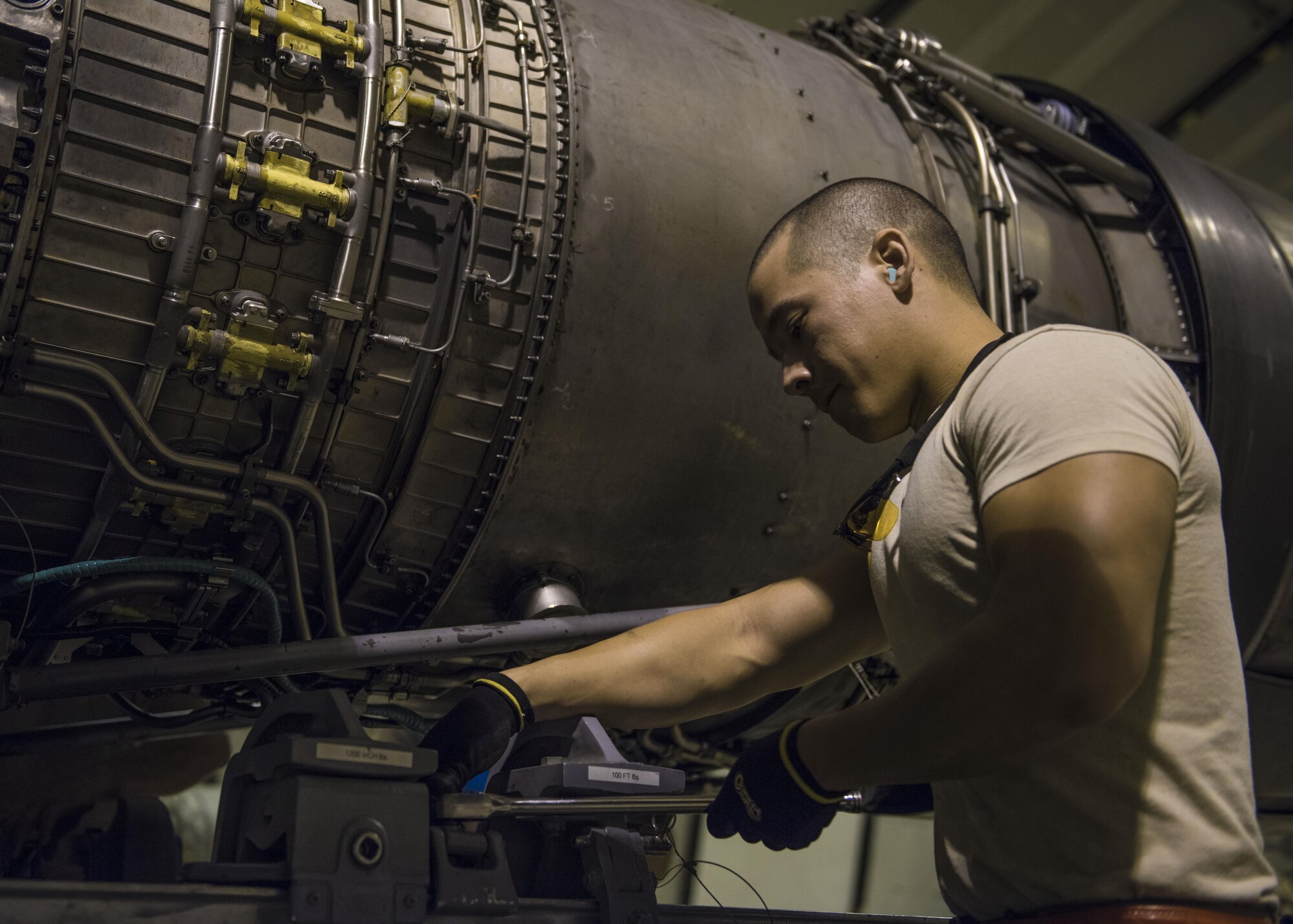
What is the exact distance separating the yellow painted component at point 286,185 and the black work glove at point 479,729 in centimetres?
82

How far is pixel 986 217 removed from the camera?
2645 millimetres

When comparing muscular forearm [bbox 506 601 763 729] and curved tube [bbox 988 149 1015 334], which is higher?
curved tube [bbox 988 149 1015 334]

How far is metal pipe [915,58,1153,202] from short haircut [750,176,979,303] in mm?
1173

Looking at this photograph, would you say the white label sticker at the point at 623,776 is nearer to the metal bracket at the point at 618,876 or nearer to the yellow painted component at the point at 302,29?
the metal bracket at the point at 618,876

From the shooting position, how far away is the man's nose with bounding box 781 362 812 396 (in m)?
1.82

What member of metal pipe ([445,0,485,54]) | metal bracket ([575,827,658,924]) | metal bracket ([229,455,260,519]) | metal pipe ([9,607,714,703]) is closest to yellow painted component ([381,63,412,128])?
metal pipe ([445,0,485,54])

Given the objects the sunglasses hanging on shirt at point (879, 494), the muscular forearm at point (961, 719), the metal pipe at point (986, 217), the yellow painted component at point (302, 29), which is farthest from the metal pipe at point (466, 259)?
the metal pipe at point (986, 217)

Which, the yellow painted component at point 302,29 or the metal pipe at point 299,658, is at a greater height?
the yellow painted component at point 302,29

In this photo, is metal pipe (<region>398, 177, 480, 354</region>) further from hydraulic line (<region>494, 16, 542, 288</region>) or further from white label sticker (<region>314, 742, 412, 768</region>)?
white label sticker (<region>314, 742, 412, 768</region>)

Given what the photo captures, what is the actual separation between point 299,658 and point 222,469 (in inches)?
13.5

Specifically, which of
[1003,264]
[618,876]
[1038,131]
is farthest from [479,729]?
[1038,131]

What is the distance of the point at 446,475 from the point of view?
6.95 feet

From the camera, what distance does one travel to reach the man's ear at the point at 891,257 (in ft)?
5.72

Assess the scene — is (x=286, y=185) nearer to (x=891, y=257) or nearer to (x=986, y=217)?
(x=891, y=257)
